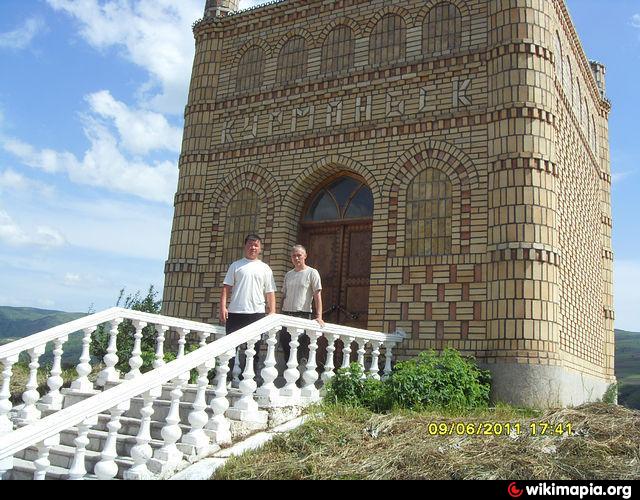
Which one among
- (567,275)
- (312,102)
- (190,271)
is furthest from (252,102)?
(567,275)

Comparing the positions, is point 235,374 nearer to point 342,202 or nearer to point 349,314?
point 349,314

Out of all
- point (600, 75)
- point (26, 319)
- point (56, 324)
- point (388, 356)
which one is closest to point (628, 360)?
point (600, 75)

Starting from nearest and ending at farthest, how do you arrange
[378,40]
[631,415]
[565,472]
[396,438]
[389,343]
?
[565,472], [396,438], [631,415], [389,343], [378,40]

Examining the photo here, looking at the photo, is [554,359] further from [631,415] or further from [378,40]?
[378,40]

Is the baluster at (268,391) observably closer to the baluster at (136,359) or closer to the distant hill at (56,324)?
the baluster at (136,359)

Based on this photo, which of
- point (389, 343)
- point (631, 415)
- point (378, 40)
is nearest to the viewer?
point (631, 415)

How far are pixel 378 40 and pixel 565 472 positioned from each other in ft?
28.3

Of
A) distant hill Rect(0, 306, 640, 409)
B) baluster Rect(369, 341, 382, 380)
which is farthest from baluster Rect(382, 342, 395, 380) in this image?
distant hill Rect(0, 306, 640, 409)

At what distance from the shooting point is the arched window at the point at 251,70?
12.9 m

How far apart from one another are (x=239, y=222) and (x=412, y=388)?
5578 mm

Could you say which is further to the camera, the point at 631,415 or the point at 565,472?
the point at 631,415

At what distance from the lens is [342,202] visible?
11.7 m

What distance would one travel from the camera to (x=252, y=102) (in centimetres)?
1266

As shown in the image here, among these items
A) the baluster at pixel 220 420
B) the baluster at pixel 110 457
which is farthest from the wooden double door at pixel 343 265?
the baluster at pixel 110 457
